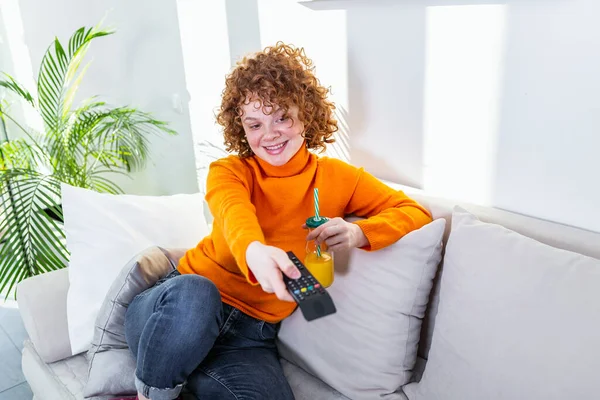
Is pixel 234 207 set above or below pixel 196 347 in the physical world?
above

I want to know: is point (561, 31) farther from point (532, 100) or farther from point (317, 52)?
point (317, 52)

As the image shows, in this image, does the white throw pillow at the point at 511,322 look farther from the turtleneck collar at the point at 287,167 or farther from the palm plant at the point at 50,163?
the palm plant at the point at 50,163

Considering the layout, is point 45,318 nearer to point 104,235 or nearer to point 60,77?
point 104,235

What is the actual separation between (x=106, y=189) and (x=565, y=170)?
6.51 ft

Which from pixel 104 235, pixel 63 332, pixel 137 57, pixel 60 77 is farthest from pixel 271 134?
pixel 137 57

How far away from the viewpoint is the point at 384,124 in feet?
5.11

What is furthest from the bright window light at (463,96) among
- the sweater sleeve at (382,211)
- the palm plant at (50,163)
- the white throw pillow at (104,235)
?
the palm plant at (50,163)

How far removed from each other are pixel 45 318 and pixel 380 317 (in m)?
0.96

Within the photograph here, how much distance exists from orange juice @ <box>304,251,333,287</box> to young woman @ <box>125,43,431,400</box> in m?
0.03

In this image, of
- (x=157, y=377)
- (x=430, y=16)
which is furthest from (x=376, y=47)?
(x=157, y=377)

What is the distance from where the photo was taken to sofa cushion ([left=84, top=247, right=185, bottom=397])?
1238 millimetres

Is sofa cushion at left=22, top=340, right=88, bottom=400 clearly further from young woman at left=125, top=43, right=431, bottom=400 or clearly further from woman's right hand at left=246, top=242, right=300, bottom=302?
woman's right hand at left=246, top=242, right=300, bottom=302

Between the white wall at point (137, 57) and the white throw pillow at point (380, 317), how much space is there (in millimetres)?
1559

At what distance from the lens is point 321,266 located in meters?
1.17
